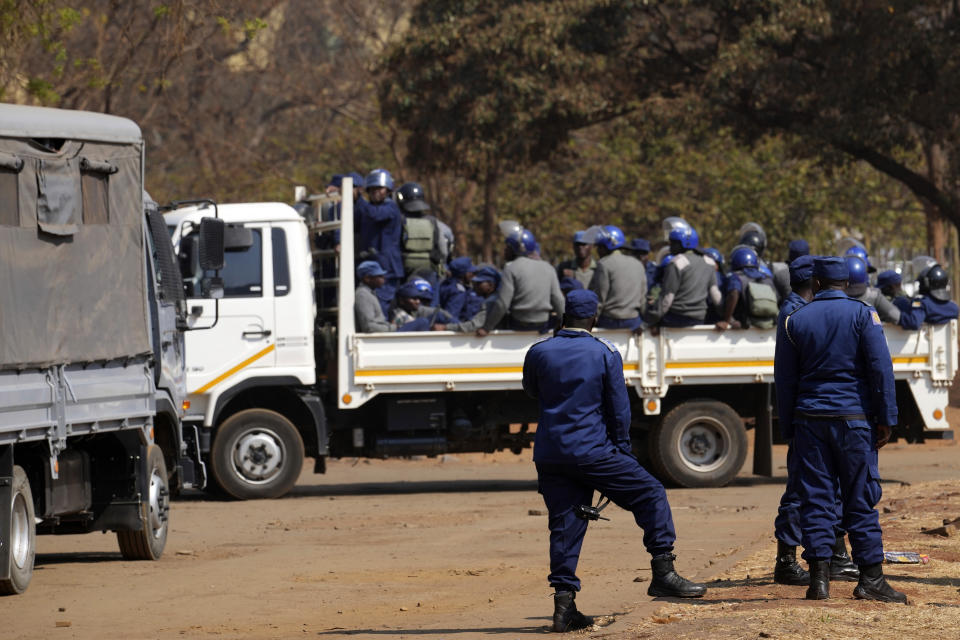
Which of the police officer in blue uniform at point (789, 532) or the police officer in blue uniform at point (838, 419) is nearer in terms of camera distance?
the police officer in blue uniform at point (838, 419)

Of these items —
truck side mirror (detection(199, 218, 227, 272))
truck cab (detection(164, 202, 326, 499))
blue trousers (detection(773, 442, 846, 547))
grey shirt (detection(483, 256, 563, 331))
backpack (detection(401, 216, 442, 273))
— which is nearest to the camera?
blue trousers (detection(773, 442, 846, 547))

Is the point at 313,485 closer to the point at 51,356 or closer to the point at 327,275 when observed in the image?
the point at 327,275

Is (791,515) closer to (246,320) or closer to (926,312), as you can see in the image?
(246,320)

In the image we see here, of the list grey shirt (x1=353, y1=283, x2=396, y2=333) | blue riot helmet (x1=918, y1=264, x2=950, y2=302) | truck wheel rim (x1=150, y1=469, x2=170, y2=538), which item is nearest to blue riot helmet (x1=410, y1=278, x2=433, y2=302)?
grey shirt (x1=353, y1=283, x2=396, y2=333)

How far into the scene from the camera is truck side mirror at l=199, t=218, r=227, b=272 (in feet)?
38.8

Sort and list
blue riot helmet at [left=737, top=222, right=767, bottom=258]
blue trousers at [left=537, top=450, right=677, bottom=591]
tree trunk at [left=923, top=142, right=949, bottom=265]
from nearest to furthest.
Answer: blue trousers at [left=537, top=450, right=677, bottom=591], blue riot helmet at [left=737, top=222, right=767, bottom=258], tree trunk at [left=923, top=142, right=949, bottom=265]

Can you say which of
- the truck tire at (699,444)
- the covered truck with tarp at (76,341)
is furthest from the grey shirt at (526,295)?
the covered truck with tarp at (76,341)

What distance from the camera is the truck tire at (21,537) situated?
916cm

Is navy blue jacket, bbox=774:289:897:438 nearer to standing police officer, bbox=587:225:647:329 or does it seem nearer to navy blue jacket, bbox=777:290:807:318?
navy blue jacket, bbox=777:290:807:318

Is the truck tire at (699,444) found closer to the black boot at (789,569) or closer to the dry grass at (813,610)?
the dry grass at (813,610)

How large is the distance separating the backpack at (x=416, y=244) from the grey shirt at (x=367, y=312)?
96 cm

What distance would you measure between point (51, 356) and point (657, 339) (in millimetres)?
7101

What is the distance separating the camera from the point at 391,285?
15.5m

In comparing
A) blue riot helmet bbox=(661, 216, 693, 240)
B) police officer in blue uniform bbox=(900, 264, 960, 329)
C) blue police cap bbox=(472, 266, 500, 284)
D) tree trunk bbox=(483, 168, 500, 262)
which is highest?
tree trunk bbox=(483, 168, 500, 262)
